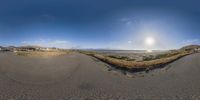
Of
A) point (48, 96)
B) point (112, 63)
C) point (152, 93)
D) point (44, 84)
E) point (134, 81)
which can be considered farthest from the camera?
point (112, 63)

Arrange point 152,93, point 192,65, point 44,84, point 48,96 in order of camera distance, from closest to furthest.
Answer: point 48,96
point 152,93
point 44,84
point 192,65

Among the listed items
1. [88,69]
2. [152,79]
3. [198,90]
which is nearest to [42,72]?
[88,69]

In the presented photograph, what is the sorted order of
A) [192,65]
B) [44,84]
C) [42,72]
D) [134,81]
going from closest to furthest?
[44,84]
[134,81]
[42,72]
[192,65]

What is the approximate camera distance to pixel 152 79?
21.7 metres

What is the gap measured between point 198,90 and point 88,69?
13246 mm

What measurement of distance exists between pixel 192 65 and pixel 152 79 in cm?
769

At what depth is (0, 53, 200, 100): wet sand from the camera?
1490 centimetres

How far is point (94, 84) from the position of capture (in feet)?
62.7

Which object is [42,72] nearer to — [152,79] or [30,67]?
[30,67]

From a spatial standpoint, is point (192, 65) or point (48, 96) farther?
point (192, 65)

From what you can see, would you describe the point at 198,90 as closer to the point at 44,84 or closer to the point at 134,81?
the point at 134,81

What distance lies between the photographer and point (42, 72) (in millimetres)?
24094

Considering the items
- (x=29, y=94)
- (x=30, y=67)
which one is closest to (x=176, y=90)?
(x=29, y=94)

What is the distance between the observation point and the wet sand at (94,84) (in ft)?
48.9
